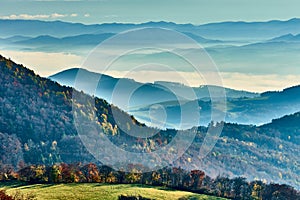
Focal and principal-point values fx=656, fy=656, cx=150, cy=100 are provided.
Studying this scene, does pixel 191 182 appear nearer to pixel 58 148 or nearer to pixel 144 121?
pixel 58 148

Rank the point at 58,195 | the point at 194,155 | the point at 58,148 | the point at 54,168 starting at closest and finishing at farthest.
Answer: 1. the point at 58,195
2. the point at 54,168
3. the point at 58,148
4. the point at 194,155

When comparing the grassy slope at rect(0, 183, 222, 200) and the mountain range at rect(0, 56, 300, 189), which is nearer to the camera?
the grassy slope at rect(0, 183, 222, 200)

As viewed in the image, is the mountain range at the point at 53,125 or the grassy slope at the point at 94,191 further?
the mountain range at the point at 53,125

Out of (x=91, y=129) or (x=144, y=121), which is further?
(x=144, y=121)

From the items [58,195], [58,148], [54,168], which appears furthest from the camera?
[58,148]

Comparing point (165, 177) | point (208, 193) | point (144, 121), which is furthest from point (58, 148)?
point (208, 193)

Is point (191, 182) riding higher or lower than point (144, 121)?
lower

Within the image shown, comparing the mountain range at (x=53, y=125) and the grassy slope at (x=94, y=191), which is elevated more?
the mountain range at (x=53, y=125)

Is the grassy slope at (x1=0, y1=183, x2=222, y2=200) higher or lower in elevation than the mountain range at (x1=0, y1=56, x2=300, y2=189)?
lower
